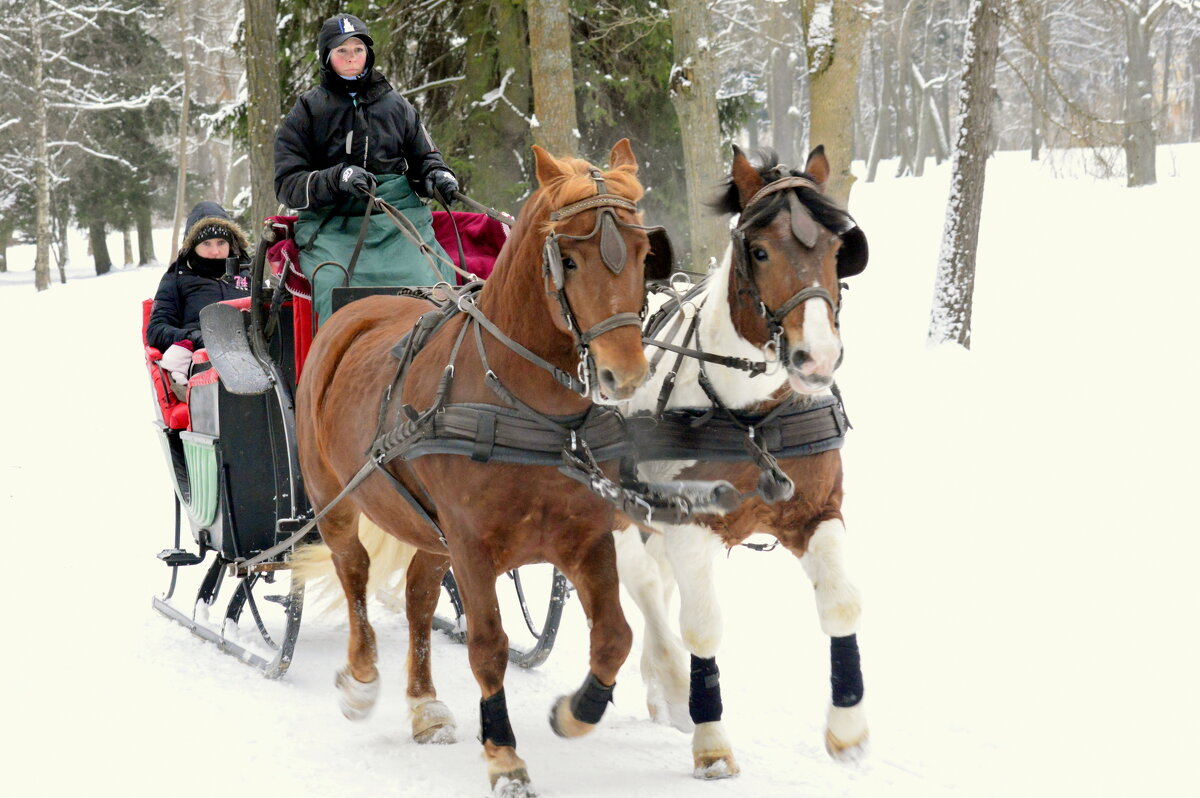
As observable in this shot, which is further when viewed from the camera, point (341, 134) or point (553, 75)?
point (553, 75)

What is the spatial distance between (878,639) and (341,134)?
345cm

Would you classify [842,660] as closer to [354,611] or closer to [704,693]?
[704,693]

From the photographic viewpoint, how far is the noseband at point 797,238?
3.46 m

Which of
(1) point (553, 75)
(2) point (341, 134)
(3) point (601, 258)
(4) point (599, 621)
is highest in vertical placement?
(1) point (553, 75)

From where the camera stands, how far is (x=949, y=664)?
5.06 meters

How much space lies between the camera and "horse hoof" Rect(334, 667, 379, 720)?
4.63 m

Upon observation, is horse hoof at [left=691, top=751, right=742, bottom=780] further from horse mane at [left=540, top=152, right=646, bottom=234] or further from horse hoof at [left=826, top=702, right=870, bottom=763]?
horse mane at [left=540, top=152, right=646, bottom=234]

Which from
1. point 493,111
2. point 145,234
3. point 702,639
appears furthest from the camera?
point 145,234

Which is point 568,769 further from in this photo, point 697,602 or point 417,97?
point 417,97

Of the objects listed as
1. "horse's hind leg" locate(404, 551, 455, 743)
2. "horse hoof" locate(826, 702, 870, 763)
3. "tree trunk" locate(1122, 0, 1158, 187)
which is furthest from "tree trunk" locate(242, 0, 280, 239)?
"tree trunk" locate(1122, 0, 1158, 187)

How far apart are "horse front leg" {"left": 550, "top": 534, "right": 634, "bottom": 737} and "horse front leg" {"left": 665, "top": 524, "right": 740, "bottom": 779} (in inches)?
10.7

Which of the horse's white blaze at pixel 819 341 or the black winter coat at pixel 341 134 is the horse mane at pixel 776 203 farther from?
the black winter coat at pixel 341 134

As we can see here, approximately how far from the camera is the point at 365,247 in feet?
17.8

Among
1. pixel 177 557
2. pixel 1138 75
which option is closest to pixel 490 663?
pixel 177 557
